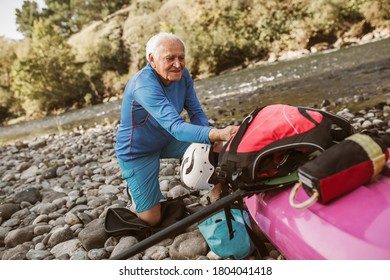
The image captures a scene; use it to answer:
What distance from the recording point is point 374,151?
1279mm

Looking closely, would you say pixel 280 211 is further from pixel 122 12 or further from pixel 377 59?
pixel 122 12

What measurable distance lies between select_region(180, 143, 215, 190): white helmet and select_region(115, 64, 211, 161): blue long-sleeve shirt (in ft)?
0.57

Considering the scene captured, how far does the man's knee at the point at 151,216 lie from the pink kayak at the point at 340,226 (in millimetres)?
977

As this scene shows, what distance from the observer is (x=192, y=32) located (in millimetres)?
21359

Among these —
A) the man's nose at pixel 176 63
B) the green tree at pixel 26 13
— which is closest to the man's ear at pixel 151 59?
the man's nose at pixel 176 63

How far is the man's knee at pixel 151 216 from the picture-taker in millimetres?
2230

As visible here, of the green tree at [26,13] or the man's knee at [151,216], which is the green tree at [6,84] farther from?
the man's knee at [151,216]

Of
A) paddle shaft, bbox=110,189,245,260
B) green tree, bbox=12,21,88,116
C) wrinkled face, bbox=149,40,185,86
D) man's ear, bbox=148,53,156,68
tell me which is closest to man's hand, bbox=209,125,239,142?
paddle shaft, bbox=110,189,245,260

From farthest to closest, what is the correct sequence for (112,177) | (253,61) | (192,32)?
1. (192,32)
2. (253,61)
3. (112,177)

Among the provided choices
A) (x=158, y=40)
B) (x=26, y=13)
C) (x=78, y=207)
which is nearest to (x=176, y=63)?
(x=158, y=40)

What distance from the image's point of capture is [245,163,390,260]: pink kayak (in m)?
1.16
